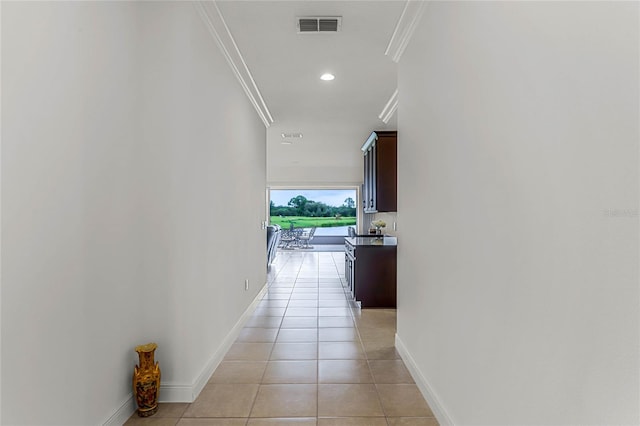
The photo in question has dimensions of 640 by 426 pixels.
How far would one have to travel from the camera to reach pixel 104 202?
184 centimetres

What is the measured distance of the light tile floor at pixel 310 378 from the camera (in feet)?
6.95

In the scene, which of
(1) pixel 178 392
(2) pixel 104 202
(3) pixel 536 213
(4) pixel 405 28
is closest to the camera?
(3) pixel 536 213

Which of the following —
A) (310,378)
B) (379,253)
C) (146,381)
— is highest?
(379,253)

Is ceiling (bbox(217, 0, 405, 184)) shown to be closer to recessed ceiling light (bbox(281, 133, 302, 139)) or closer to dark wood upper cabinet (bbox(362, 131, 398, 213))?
recessed ceiling light (bbox(281, 133, 302, 139))

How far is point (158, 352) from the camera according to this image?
7.33 feet

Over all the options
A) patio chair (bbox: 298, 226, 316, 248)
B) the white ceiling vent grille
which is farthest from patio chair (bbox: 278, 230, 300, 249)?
the white ceiling vent grille

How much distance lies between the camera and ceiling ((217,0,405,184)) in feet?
8.57

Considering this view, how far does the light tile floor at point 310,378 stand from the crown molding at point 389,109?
2756 millimetres

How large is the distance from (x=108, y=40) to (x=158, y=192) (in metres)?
0.87

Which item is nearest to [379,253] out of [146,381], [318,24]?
[318,24]

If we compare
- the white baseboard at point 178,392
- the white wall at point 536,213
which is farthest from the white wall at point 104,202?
the white wall at point 536,213

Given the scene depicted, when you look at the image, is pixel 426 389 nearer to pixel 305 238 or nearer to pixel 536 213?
pixel 536 213

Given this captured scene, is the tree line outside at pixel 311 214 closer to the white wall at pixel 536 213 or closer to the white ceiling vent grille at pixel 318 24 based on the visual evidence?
the white ceiling vent grille at pixel 318 24

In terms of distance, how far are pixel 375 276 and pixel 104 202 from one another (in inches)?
137
